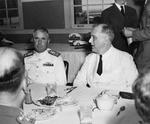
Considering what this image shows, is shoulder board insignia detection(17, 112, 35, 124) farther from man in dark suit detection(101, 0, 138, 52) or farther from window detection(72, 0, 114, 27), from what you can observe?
window detection(72, 0, 114, 27)

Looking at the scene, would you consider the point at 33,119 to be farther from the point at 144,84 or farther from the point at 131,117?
the point at 144,84

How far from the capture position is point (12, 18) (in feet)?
19.1

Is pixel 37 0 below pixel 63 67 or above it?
above

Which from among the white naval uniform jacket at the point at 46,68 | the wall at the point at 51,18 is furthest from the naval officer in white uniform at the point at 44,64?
the wall at the point at 51,18

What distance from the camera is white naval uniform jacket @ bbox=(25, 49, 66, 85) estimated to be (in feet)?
10.5

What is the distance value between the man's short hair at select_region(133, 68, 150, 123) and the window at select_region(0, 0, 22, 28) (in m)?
5.00

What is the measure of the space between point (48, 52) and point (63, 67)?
0.89 feet

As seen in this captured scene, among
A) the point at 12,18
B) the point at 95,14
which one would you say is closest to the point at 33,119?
the point at 95,14

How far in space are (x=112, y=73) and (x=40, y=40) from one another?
1.01 meters

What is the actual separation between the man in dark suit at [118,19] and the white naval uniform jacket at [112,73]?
1005 millimetres

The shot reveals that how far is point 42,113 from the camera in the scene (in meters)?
1.96

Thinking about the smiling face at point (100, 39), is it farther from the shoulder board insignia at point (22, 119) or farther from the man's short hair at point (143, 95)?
the man's short hair at point (143, 95)

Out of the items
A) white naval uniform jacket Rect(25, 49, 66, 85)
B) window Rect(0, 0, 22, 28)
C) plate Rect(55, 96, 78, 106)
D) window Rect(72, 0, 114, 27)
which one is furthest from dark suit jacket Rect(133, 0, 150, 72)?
window Rect(0, 0, 22, 28)

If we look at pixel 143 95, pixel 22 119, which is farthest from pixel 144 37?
pixel 143 95
